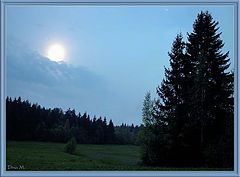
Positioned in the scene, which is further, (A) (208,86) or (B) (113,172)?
(A) (208,86)

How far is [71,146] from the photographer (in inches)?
242

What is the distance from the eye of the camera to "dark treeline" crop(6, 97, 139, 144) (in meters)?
6.04

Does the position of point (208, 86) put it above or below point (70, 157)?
above

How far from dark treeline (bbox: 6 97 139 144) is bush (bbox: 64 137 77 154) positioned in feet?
0.13

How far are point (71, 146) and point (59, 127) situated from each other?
25 centimetres

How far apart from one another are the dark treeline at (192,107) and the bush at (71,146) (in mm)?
765

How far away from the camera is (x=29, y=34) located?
6.02 meters

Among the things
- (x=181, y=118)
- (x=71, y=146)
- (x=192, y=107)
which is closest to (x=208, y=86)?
(x=192, y=107)

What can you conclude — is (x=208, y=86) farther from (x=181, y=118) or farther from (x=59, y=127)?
(x=59, y=127)

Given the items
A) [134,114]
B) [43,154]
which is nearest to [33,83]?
[43,154]

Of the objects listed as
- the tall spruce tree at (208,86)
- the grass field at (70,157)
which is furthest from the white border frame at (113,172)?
the tall spruce tree at (208,86)

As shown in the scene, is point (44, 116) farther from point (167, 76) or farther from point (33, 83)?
point (167, 76)

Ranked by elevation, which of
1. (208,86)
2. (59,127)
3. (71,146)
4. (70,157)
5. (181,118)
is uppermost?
(208,86)

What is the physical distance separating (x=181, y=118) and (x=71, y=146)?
1278 mm
